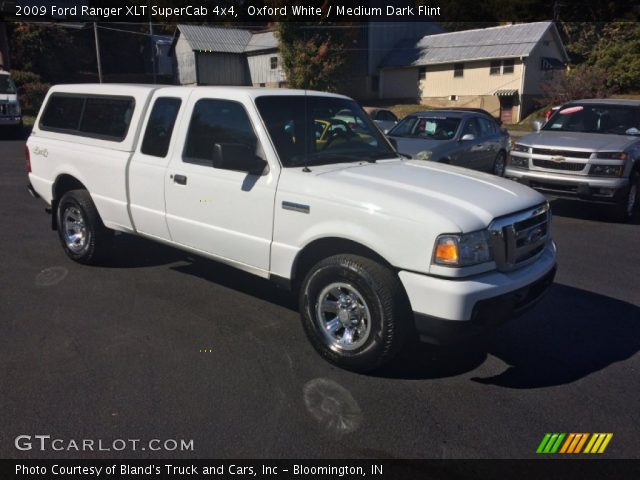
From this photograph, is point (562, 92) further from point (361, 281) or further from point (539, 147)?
point (361, 281)

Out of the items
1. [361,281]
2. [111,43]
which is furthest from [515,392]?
[111,43]

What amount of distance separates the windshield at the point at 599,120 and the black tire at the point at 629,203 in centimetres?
87

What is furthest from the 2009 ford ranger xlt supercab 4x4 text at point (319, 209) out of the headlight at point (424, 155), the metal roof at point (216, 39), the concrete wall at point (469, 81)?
the concrete wall at point (469, 81)

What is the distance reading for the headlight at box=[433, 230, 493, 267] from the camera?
3.58 metres

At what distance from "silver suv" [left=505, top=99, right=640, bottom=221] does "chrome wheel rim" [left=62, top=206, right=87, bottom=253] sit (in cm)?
681

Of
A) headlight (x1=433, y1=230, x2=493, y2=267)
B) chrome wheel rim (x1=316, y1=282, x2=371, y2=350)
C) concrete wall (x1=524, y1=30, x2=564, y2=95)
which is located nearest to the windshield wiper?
chrome wheel rim (x1=316, y1=282, x2=371, y2=350)

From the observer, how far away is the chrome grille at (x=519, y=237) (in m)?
3.81

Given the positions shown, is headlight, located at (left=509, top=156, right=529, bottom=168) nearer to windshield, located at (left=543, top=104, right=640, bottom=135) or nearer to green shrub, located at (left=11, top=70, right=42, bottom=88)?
windshield, located at (left=543, top=104, right=640, bottom=135)

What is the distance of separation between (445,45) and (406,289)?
43.6m

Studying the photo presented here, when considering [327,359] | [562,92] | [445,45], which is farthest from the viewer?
[445,45]

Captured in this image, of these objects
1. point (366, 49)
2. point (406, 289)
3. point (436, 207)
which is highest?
point (366, 49)

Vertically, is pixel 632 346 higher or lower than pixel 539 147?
lower

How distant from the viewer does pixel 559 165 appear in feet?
30.0
